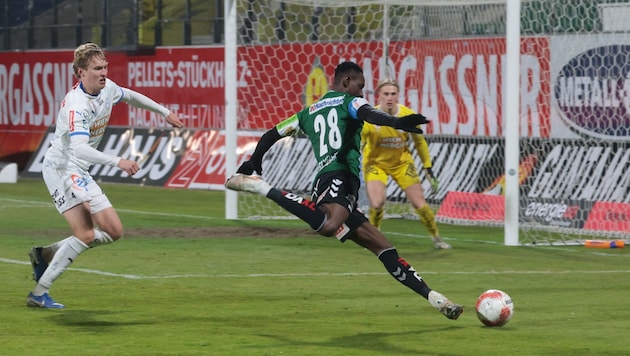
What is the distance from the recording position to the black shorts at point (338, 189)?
10594 mm

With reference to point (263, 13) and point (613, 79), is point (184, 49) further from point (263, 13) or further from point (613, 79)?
point (613, 79)

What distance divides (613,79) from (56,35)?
18192 mm

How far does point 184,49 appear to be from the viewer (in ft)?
93.9

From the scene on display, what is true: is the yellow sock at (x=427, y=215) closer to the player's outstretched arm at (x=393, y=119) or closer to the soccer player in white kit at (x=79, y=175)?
the soccer player in white kit at (x=79, y=175)

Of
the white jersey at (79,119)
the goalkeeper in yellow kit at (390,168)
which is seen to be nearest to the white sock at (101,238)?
the white jersey at (79,119)

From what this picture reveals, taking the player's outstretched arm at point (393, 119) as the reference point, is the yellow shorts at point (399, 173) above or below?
below

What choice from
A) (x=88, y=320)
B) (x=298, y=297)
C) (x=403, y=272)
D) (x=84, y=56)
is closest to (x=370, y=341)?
(x=403, y=272)

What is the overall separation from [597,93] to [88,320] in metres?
10.9

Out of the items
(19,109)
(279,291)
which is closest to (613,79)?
(279,291)

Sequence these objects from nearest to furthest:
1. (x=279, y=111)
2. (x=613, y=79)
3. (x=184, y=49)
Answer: (x=613, y=79), (x=279, y=111), (x=184, y=49)

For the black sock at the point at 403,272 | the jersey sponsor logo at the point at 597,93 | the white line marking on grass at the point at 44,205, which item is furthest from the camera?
the white line marking on grass at the point at 44,205

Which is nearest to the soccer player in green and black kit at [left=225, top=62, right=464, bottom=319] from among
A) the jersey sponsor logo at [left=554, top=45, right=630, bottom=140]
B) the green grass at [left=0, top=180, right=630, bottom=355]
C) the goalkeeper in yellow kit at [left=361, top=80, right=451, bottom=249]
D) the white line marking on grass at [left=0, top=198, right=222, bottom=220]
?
the green grass at [left=0, top=180, right=630, bottom=355]

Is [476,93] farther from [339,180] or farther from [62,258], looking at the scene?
[62,258]

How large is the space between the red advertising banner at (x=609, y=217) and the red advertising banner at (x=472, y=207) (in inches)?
66.9
